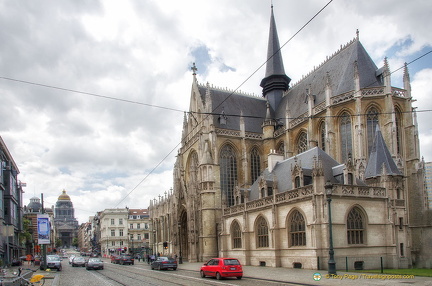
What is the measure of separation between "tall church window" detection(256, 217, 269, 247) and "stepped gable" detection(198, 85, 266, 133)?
18280mm

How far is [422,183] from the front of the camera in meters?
35.9

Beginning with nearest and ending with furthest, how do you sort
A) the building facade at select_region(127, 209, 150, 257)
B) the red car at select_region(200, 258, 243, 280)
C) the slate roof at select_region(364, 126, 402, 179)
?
the red car at select_region(200, 258, 243, 280) < the slate roof at select_region(364, 126, 402, 179) < the building facade at select_region(127, 209, 150, 257)

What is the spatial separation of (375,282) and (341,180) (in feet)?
38.2

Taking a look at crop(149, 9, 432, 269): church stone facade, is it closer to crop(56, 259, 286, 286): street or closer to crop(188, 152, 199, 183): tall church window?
crop(188, 152, 199, 183): tall church window


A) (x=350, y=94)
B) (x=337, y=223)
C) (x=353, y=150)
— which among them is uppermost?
(x=350, y=94)

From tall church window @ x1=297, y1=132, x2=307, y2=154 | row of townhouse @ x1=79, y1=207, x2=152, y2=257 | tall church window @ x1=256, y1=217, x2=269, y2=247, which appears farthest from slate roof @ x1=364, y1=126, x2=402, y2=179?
row of townhouse @ x1=79, y1=207, x2=152, y2=257

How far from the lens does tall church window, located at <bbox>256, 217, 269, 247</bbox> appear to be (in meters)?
32.6

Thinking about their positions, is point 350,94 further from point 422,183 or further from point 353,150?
point 422,183

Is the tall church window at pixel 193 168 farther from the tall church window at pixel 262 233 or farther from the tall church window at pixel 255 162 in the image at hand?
the tall church window at pixel 262 233

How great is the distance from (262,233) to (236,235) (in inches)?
196

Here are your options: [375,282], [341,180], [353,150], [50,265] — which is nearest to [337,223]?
[341,180]

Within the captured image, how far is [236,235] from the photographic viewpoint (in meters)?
37.7

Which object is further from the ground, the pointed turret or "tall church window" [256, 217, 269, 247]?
the pointed turret

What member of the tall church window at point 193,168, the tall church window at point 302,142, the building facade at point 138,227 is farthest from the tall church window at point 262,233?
the building facade at point 138,227
